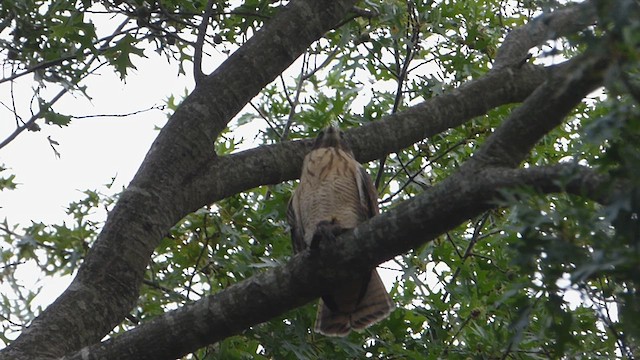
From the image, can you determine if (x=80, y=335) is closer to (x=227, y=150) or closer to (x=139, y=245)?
(x=139, y=245)

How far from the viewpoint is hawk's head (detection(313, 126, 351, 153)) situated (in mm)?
5204

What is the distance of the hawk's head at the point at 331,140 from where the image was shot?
17.1ft

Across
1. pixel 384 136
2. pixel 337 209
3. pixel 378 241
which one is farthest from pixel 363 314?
pixel 378 241

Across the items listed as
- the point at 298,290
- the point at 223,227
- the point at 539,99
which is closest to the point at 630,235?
the point at 539,99

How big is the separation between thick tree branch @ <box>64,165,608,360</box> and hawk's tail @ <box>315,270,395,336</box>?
117 centimetres

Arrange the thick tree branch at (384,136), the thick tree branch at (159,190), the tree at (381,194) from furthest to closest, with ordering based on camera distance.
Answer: the thick tree branch at (384,136) < the thick tree branch at (159,190) < the tree at (381,194)

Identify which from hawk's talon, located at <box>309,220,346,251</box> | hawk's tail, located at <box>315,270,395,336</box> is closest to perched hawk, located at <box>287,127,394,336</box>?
hawk's tail, located at <box>315,270,395,336</box>

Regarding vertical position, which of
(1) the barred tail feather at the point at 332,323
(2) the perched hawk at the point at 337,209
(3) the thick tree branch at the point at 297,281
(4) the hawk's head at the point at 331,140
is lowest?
(3) the thick tree branch at the point at 297,281

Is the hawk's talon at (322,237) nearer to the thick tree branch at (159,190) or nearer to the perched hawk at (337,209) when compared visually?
the thick tree branch at (159,190)

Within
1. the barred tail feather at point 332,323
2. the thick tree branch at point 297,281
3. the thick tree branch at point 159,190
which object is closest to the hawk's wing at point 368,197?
the barred tail feather at point 332,323

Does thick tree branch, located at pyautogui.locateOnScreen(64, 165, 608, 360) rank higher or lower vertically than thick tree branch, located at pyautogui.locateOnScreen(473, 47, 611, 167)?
lower

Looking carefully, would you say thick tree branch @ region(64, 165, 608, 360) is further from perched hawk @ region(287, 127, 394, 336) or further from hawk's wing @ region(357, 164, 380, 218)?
hawk's wing @ region(357, 164, 380, 218)

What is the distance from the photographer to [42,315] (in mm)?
4043

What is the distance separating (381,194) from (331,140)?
137cm
